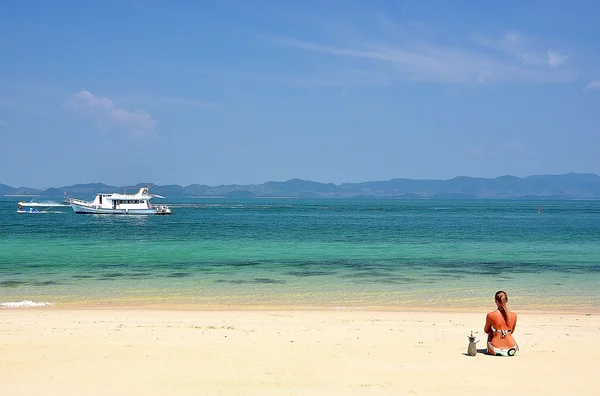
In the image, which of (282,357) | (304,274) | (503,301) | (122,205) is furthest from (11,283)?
(122,205)

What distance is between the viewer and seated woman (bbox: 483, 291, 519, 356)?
35.3 feet

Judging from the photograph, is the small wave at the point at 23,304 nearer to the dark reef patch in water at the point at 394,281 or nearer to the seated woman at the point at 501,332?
the dark reef patch in water at the point at 394,281

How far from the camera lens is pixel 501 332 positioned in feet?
35.7

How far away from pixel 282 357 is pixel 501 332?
3.93 metres

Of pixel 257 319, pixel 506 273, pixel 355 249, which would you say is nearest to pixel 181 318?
pixel 257 319

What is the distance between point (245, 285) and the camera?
2314cm

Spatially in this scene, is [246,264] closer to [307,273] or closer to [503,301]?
[307,273]

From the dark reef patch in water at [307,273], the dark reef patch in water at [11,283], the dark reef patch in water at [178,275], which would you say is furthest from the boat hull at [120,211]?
the dark reef patch in water at [11,283]

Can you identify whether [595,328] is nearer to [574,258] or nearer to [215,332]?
[215,332]

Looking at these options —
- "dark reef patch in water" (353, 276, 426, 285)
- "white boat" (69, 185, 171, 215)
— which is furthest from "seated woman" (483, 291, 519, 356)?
"white boat" (69, 185, 171, 215)

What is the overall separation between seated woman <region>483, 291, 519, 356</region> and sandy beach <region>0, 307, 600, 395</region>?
228 millimetres

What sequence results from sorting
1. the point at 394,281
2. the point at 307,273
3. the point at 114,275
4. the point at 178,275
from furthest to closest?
A: the point at 307,273, the point at 178,275, the point at 114,275, the point at 394,281

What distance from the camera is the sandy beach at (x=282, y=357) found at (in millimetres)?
8984

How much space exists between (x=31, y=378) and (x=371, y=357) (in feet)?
18.3
